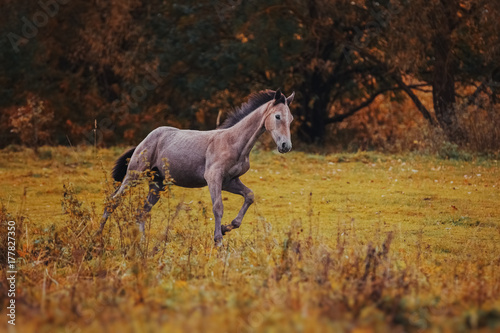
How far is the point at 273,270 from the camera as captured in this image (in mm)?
6773

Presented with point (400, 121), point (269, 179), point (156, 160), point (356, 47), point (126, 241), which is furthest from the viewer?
point (400, 121)

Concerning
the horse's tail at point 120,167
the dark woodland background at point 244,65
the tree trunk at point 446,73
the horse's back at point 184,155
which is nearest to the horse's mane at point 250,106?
the horse's back at point 184,155

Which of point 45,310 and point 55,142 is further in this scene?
point 55,142

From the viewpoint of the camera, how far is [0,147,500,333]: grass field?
15.8ft

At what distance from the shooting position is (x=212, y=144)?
992 centimetres

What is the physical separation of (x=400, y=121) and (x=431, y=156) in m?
15.4

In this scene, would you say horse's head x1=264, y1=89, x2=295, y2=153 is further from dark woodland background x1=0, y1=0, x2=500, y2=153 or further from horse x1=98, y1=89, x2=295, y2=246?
dark woodland background x1=0, y1=0, x2=500, y2=153

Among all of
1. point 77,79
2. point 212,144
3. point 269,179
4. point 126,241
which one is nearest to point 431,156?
point 269,179

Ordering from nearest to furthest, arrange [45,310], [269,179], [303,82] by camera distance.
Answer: [45,310] < [269,179] < [303,82]

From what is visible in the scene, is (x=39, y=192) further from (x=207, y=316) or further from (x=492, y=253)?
(x=207, y=316)

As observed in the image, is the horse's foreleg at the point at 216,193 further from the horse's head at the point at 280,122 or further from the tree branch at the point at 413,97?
the tree branch at the point at 413,97

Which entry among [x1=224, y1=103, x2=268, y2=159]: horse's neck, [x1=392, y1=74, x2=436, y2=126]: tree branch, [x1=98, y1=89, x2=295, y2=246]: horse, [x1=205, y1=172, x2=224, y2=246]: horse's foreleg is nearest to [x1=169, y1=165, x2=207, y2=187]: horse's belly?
[x1=98, y1=89, x2=295, y2=246]: horse

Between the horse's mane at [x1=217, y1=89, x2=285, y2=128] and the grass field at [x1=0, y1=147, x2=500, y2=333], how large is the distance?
1.58 metres

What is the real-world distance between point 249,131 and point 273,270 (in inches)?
130
